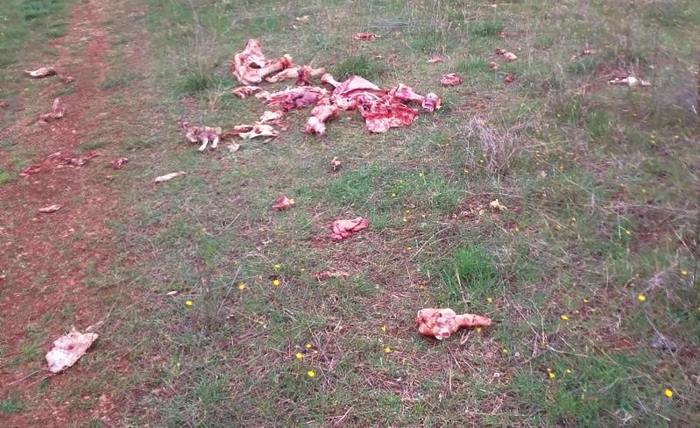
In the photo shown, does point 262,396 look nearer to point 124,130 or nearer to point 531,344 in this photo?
point 531,344

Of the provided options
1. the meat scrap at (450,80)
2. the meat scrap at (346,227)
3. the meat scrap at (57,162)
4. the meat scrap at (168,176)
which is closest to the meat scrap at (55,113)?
the meat scrap at (57,162)

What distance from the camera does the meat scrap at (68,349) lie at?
8.92 feet

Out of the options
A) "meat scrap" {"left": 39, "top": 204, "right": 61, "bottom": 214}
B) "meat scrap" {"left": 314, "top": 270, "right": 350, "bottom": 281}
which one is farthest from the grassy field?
"meat scrap" {"left": 39, "top": 204, "right": 61, "bottom": 214}

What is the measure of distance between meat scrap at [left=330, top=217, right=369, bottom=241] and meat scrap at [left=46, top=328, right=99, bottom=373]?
1.35 m

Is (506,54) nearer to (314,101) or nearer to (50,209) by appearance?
(314,101)

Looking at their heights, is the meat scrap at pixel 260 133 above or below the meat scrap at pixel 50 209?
above

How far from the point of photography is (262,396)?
2475 millimetres

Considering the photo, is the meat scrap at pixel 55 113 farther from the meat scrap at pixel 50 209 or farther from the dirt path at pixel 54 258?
the meat scrap at pixel 50 209

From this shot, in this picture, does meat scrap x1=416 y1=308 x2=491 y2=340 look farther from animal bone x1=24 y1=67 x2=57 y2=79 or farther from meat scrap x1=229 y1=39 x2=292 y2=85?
animal bone x1=24 y1=67 x2=57 y2=79

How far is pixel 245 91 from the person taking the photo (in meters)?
5.48

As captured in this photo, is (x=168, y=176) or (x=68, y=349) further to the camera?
(x=168, y=176)

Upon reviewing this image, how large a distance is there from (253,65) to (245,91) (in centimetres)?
50

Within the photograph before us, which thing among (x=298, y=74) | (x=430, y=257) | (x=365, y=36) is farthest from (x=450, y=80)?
(x=430, y=257)

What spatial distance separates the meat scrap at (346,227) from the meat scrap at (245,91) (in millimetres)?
2390
